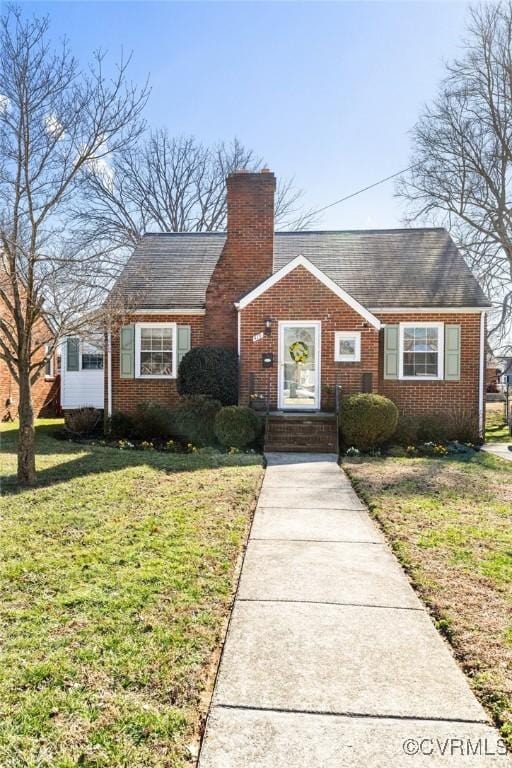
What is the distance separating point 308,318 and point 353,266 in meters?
3.70

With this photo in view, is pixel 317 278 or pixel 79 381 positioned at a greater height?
pixel 317 278

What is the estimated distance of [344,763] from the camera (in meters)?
2.09

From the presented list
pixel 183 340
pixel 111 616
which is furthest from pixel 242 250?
pixel 111 616

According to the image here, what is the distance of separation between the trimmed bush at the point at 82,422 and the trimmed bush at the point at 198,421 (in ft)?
9.47

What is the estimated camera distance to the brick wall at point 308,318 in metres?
12.4

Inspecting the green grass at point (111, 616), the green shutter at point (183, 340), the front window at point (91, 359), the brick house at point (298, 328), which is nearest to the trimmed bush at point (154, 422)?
the brick house at point (298, 328)

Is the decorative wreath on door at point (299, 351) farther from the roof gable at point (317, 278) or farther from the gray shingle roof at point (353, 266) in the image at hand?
the gray shingle roof at point (353, 266)

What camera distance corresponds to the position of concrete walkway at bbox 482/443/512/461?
34.9 feet

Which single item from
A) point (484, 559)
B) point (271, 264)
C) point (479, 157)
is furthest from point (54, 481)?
point (479, 157)

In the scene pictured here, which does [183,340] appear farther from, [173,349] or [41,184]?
[41,184]

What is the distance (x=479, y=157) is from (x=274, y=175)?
11.3m

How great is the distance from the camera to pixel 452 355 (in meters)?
13.1

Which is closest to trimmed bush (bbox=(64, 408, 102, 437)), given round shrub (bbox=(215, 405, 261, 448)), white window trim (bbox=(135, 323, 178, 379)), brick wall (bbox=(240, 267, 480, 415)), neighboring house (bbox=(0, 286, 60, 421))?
neighboring house (bbox=(0, 286, 60, 421))

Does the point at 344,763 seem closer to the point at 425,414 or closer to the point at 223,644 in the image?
the point at 223,644
